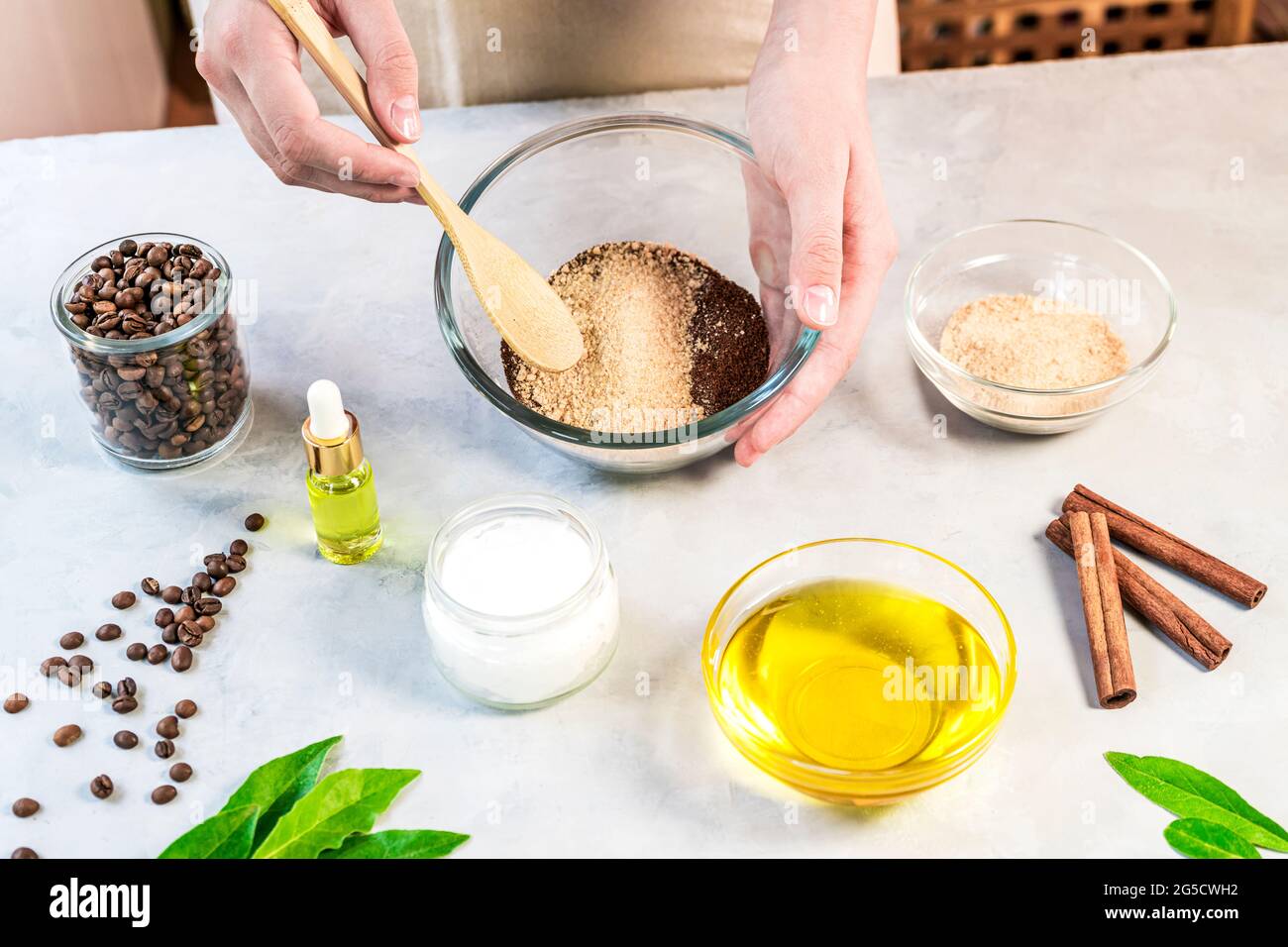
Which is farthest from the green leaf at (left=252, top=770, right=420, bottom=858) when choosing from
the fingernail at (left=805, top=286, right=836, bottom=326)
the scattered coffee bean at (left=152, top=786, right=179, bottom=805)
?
the fingernail at (left=805, top=286, right=836, bottom=326)

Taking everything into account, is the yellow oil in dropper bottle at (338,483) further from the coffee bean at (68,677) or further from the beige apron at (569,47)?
the beige apron at (569,47)

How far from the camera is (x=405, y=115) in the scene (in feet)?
4.19

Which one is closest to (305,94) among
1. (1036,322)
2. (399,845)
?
(399,845)

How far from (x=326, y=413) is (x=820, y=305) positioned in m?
0.50

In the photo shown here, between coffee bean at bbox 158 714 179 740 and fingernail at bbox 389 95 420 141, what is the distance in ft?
2.07

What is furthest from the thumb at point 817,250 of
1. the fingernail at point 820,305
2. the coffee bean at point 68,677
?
the coffee bean at point 68,677

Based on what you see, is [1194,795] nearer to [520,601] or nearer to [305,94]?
[520,601]

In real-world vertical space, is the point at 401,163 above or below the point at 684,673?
above

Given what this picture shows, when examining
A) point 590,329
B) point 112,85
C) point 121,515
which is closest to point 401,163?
point 590,329

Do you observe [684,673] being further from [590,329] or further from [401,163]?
[401,163]

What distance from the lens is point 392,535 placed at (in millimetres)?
1343

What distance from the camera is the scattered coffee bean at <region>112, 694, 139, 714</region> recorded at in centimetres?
119

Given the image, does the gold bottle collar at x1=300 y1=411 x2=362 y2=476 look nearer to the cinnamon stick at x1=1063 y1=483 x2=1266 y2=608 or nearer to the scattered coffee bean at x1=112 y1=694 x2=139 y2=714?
the scattered coffee bean at x1=112 y1=694 x2=139 y2=714
